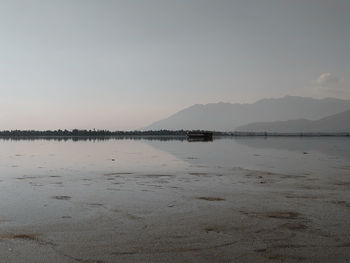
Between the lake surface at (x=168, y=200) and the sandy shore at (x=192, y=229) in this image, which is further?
the lake surface at (x=168, y=200)

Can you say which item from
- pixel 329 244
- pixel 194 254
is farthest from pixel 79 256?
pixel 329 244

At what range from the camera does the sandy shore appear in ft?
20.0

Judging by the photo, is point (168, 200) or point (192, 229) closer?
point (192, 229)

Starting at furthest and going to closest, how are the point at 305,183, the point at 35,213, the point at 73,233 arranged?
the point at 305,183 < the point at 35,213 < the point at 73,233

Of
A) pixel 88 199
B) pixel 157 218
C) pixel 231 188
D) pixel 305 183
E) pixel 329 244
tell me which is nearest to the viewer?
pixel 329 244

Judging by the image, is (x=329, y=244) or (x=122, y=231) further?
(x=122, y=231)

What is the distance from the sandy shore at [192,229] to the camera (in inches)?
240

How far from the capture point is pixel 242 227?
781 centimetres

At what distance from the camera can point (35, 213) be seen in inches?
370

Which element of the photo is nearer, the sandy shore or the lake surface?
the sandy shore

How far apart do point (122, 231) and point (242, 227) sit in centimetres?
277

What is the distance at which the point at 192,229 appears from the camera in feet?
25.2

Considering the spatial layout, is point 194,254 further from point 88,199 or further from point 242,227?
point 88,199

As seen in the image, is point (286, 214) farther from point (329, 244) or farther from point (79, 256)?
point (79, 256)
